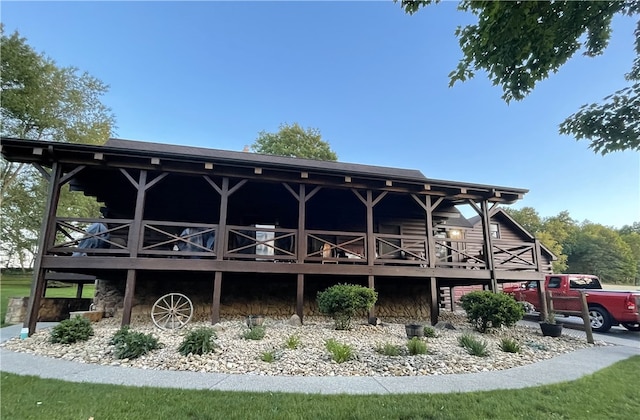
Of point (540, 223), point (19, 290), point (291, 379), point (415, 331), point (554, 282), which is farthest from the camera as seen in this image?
point (540, 223)

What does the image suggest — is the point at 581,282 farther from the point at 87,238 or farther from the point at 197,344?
the point at 87,238

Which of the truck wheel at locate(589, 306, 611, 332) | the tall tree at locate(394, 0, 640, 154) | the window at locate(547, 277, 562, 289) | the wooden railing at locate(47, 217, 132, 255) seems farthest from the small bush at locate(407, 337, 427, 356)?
the window at locate(547, 277, 562, 289)

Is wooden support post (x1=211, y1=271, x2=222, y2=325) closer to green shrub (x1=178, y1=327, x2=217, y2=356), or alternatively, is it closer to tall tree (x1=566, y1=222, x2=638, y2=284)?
green shrub (x1=178, y1=327, x2=217, y2=356)

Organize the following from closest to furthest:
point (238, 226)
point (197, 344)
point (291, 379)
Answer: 1. point (291, 379)
2. point (197, 344)
3. point (238, 226)

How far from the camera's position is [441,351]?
5945 mm

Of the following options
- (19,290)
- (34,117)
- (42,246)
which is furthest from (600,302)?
(34,117)

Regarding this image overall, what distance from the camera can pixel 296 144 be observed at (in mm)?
30609

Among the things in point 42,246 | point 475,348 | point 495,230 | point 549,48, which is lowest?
point 475,348

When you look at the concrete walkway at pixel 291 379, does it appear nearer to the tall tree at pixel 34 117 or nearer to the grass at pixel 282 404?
the grass at pixel 282 404

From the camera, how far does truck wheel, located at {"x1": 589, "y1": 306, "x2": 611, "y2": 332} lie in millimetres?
10023

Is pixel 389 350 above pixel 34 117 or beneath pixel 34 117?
beneath

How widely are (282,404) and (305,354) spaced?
7.22 feet

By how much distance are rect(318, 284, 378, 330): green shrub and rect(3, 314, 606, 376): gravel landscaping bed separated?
395 millimetres

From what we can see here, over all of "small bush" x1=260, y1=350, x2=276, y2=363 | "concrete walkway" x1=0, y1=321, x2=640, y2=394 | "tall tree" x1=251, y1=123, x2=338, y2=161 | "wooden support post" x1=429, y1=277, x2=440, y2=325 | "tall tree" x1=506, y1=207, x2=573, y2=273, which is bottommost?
"concrete walkway" x1=0, y1=321, x2=640, y2=394
